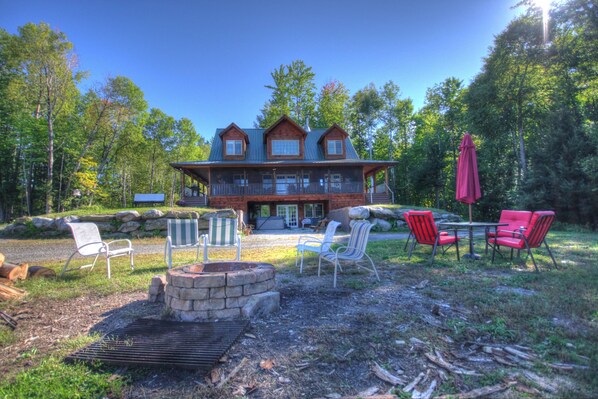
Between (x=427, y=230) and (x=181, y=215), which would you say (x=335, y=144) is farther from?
(x=427, y=230)

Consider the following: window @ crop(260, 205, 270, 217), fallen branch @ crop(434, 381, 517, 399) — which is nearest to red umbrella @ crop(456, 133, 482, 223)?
fallen branch @ crop(434, 381, 517, 399)

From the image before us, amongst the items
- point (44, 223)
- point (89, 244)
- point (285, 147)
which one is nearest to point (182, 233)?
point (89, 244)

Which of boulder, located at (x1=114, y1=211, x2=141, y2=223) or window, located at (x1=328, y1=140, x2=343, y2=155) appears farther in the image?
window, located at (x1=328, y1=140, x2=343, y2=155)

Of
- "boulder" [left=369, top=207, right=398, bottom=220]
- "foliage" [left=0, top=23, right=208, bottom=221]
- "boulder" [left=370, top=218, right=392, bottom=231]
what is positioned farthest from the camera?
"foliage" [left=0, top=23, right=208, bottom=221]

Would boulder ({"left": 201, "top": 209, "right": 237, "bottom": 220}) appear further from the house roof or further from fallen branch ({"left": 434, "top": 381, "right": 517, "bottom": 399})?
fallen branch ({"left": 434, "top": 381, "right": 517, "bottom": 399})

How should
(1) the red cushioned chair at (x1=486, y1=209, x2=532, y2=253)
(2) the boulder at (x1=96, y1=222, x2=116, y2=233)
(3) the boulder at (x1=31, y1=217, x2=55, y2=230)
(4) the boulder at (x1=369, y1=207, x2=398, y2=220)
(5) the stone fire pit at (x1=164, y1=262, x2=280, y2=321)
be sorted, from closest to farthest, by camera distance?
1. (5) the stone fire pit at (x1=164, y1=262, x2=280, y2=321)
2. (1) the red cushioned chair at (x1=486, y1=209, x2=532, y2=253)
3. (3) the boulder at (x1=31, y1=217, x2=55, y2=230)
4. (2) the boulder at (x1=96, y1=222, x2=116, y2=233)
5. (4) the boulder at (x1=369, y1=207, x2=398, y2=220)

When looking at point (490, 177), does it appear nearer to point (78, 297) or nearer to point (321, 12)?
point (321, 12)

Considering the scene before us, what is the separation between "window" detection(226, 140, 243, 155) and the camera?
19.3 metres

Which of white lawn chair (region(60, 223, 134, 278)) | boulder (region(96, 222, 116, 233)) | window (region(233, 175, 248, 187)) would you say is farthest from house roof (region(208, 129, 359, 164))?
white lawn chair (region(60, 223, 134, 278))

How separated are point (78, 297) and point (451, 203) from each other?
2641 centimetres

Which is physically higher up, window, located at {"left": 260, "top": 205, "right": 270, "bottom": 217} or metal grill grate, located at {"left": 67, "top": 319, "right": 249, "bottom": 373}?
window, located at {"left": 260, "top": 205, "right": 270, "bottom": 217}

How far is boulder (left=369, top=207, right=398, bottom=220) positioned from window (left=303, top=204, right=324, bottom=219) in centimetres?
669

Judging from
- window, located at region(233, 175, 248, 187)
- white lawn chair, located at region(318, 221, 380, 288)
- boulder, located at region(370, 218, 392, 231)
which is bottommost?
boulder, located at region(370, 218, 392, 231)

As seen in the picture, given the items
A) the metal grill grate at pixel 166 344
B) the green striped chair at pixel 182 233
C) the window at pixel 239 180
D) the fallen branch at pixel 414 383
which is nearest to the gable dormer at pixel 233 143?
the window at pixel 239 180
